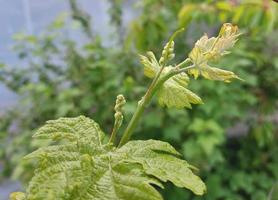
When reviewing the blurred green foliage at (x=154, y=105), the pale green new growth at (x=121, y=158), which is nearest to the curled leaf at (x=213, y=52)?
the pale green new growth at (x=121, y=158)

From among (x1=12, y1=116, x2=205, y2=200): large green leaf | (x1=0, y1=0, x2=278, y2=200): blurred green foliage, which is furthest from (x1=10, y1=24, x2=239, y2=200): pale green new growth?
(x1=0, y1=0, x2=278, y2=200): blurred green foliage

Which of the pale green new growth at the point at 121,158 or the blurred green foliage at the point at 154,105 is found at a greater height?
the pale green new growth at the point at 121,158

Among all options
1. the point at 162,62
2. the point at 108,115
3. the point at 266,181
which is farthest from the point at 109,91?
the point at 162,62

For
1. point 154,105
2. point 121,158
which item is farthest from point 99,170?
point 154,105

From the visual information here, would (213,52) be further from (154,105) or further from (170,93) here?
(154,105)

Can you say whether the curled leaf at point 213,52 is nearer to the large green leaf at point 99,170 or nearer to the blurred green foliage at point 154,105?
→ the large green leaf at point 99,170

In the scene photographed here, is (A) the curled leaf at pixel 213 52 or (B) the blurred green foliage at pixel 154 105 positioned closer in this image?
(A) the curled leaf at pixel 213 52

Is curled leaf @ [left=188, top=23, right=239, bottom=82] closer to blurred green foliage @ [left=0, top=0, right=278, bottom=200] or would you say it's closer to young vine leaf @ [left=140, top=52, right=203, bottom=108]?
young vine leaf @ [left=140, top=52, right=203, bottom=108]

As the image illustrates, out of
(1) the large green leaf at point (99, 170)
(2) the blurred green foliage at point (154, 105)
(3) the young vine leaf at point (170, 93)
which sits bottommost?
(2) the blurred green foliage at point (154, 105)
